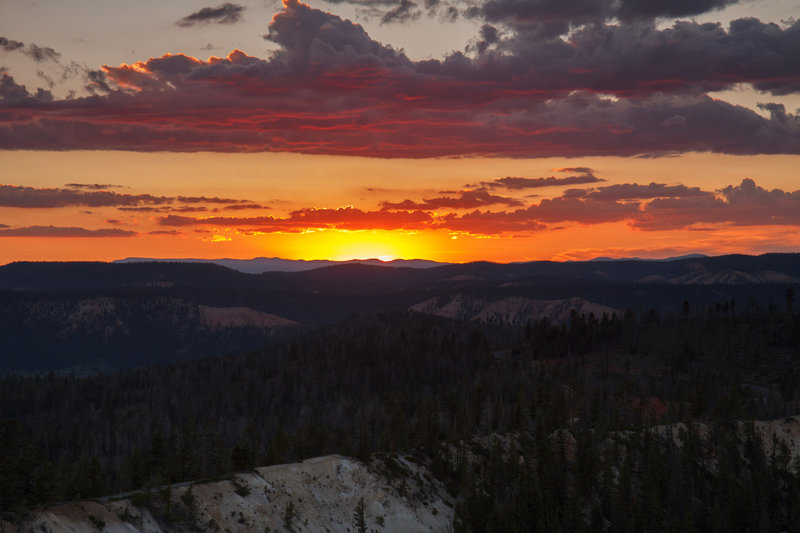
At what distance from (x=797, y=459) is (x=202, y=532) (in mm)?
112927

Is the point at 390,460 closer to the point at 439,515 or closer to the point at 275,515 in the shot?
the point at 439,515

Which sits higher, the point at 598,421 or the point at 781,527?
the point at 598,421

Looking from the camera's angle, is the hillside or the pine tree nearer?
the hillside

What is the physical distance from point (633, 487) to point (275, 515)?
69305 mm

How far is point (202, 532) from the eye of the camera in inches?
3009

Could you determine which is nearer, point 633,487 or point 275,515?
point 275,515

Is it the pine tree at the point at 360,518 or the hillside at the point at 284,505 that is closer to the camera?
the hillside at the point at 284,505

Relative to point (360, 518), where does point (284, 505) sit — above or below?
above

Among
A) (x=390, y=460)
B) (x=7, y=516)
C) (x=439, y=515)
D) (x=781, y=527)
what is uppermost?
(x=7, y=516)

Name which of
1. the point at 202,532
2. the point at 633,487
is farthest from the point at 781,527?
the point at 202,532

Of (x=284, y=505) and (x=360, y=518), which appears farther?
(x=360, y=518)

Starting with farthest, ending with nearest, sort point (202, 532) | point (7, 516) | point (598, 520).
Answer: point (598, 520) → point (202, 532) → point (7, 516)

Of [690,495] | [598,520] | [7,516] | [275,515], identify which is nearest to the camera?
[7,516]

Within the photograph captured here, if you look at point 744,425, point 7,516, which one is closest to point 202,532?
point 7,516
